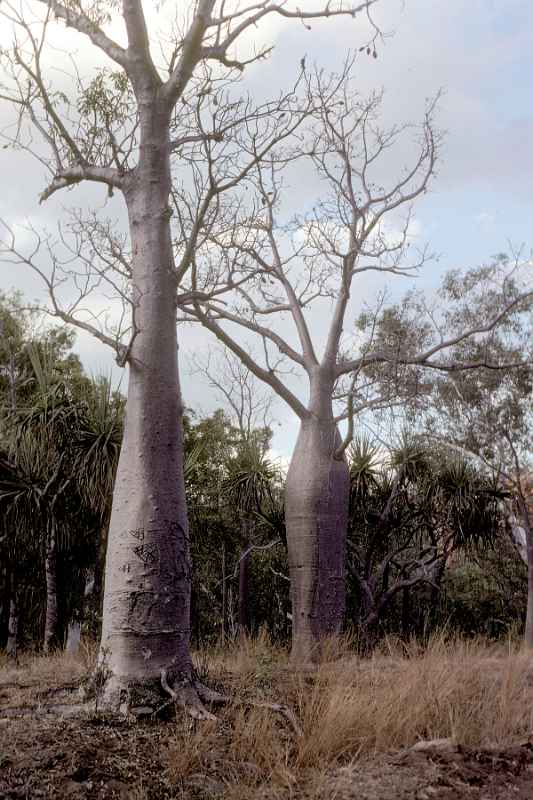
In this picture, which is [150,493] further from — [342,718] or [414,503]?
[414,503]

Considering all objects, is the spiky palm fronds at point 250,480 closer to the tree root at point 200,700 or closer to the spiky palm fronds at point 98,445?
the spiky palm fronds at point 98,445

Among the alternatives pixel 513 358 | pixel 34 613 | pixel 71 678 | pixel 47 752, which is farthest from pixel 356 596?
pixel 47 752

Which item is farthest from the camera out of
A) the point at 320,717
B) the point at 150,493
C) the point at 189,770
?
the point at 150,493

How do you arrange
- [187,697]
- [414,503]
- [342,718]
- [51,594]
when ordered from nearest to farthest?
[342,718]
[187,697]
[51,594]
[414,503]

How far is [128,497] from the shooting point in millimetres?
6324

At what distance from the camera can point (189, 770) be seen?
4.61m

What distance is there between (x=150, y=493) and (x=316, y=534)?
4.31 m

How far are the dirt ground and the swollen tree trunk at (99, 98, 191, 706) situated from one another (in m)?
0.55

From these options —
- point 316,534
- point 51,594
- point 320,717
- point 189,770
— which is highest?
point 316,534

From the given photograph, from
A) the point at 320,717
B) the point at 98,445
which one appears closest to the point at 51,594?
the point at 98,445

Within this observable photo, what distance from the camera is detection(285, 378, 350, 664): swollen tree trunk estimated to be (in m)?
10.1

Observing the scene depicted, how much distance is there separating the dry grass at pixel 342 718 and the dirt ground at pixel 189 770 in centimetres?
3

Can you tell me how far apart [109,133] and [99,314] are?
1.56 meters

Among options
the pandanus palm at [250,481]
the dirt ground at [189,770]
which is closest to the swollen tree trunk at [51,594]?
the pandanus palm at [250,481]
